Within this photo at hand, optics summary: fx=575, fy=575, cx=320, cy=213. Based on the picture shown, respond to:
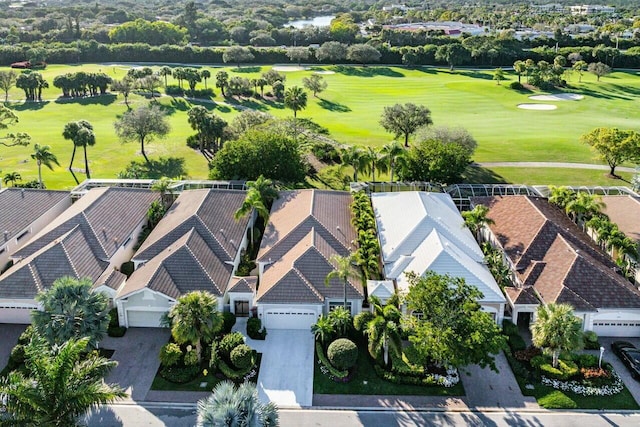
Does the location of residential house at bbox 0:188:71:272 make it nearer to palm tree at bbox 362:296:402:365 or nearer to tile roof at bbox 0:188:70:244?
tile roof at bbox 0:188:70:244

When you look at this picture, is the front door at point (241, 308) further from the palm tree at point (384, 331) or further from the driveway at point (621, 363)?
the driveway at point (621, 363)

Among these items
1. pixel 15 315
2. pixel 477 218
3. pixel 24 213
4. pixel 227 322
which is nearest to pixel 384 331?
pixel 227 322

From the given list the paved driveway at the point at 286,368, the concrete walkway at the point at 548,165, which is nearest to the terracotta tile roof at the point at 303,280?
the paved driveway at the point at 286,368

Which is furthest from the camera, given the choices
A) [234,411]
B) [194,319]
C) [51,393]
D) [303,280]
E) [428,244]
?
[428,244]

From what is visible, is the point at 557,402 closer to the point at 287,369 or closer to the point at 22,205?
the point at 287,369

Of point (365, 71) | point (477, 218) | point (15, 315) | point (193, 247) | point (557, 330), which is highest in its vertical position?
point (477, 218)

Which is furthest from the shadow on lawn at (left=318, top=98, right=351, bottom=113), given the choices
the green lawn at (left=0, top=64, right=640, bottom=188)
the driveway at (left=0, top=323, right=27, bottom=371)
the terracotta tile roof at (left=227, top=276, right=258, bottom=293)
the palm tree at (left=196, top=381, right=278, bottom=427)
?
the palm tree at (left=196, top=381, right=278, bottom=427)
